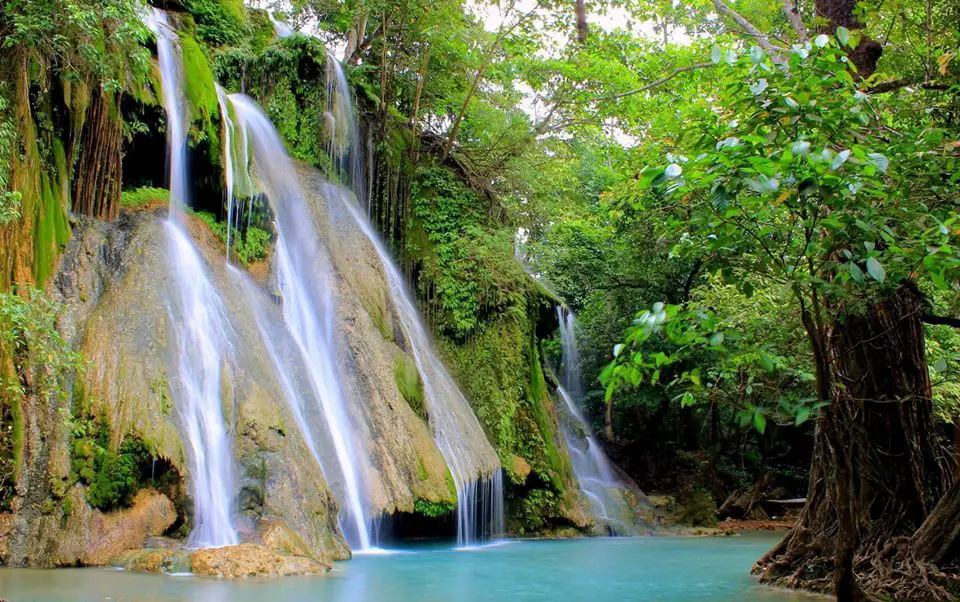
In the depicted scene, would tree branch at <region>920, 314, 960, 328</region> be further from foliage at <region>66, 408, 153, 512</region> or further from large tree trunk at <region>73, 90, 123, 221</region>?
large tree trunk at <region>73, 90, 123, 221</region>

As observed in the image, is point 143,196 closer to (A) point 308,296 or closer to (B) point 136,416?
(A) point 308,296

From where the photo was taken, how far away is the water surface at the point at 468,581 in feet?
22.7

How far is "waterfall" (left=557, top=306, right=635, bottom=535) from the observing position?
1777 centimetres

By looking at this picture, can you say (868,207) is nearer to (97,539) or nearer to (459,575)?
(459,575)

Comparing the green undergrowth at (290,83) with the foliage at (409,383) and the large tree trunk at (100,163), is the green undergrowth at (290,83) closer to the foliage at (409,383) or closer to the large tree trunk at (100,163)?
the large tree trunk at (100,163)

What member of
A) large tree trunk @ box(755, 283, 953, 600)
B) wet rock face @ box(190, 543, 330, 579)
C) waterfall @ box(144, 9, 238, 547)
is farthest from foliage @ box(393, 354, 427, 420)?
large tree trunk @ box(755, 283, 953, 600)

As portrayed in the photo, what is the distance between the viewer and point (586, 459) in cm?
2019

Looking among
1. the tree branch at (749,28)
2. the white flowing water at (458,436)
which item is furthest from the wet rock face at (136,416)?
the tree branch at (749,28)

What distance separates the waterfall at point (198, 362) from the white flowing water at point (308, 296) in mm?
1470

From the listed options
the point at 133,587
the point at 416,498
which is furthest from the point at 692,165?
the point at 416,498

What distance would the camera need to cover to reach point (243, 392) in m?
10.2

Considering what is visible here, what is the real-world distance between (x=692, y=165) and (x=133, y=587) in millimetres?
6090

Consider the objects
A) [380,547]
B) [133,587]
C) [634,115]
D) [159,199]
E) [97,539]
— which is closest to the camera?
[133,587]

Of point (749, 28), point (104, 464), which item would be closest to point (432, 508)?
point (104, 464)
